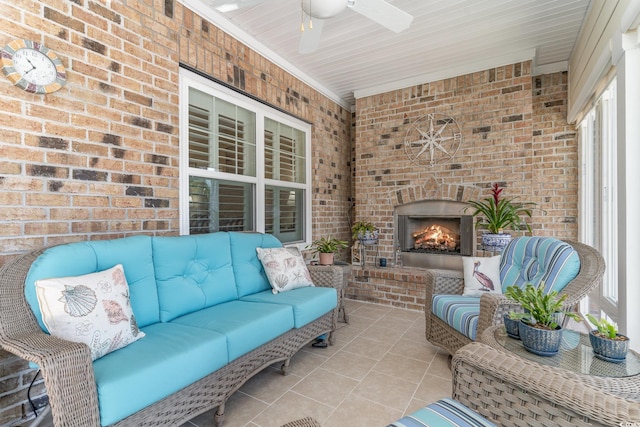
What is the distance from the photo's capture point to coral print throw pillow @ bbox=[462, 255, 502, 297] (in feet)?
8.15

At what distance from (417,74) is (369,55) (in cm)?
91

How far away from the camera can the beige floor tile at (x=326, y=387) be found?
6.46 feet

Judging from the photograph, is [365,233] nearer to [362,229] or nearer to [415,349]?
[362,229]

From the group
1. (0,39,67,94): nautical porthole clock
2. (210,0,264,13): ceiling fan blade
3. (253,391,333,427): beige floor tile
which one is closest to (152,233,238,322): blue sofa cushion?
(253,391,333,427): beige floor tile

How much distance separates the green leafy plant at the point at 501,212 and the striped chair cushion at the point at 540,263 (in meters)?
0.83

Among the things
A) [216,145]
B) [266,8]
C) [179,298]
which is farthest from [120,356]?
[266,8]

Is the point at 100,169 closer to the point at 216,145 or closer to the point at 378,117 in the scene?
the point at 216,145

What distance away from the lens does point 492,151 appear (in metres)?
3.79

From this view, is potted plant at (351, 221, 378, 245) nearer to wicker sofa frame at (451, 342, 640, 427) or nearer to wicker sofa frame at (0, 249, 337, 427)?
wicker sofa frame at (0, 249, 337, 427)

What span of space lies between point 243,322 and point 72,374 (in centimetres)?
87

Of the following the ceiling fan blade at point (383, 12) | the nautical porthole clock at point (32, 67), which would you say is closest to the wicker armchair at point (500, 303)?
the ceiling fan blade at point (383, 12)

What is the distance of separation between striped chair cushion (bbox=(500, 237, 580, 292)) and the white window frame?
245 cm

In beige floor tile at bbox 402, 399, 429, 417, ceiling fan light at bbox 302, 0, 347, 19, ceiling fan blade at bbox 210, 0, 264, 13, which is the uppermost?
ceiling fan blade at bbox 210, 0, 264, 13

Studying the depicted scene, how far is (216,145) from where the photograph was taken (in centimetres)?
301
